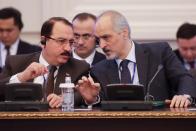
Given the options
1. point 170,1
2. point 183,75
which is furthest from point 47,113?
point 170,1

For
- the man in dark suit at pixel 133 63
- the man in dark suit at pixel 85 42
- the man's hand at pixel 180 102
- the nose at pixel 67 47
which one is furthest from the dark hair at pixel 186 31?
the man's hand at pixel 180 102

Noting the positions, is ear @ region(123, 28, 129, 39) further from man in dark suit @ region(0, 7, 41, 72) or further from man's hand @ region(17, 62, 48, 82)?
man in dark suit @ region(0, 7, 41, 72)

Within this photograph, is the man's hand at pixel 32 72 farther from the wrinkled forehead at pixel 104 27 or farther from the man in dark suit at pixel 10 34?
the man in dark suit at pixel 10 34

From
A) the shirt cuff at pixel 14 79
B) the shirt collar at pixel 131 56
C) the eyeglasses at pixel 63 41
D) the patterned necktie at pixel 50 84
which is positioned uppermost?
the eyeglasses at pixel 63 41

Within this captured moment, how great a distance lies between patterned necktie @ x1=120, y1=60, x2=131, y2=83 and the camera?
500cm

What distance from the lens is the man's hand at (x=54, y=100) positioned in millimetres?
4441

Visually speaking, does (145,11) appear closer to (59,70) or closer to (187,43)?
(187,43)

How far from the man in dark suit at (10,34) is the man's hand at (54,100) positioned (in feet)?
8.87

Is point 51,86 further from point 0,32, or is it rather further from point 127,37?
point 0,32

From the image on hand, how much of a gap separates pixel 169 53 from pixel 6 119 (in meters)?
1.71

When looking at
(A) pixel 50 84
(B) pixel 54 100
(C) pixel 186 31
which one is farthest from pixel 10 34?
(B) pixel 54 100

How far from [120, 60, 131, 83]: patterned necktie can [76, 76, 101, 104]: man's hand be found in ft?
1.67

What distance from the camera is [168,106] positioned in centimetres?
446

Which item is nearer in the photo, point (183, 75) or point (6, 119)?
point (6, 119)
